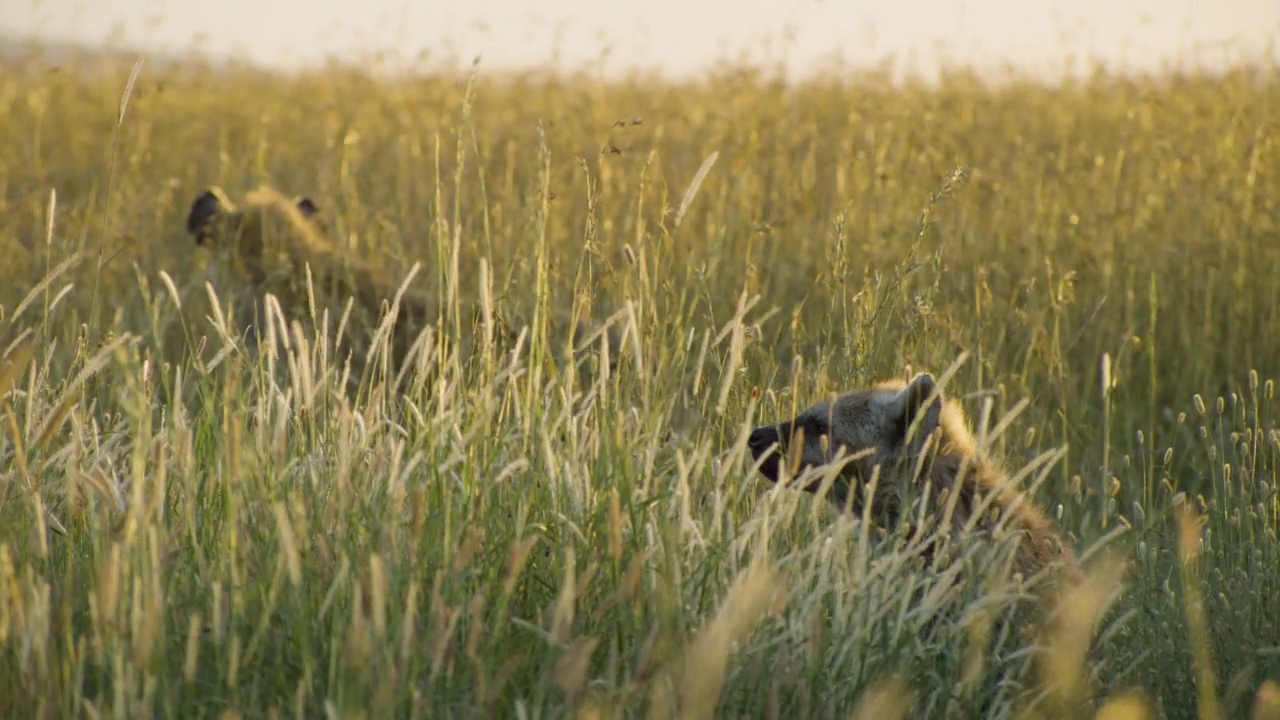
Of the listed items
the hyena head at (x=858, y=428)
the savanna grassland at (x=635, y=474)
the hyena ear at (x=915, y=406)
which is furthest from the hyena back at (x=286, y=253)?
the hyena ear at (x=915, y=406)

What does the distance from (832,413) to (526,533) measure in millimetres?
Answer: 1404

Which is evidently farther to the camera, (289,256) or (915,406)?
(289,256)

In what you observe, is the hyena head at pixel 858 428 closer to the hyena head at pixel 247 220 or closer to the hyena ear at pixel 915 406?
the hyena ear at pixel 915 406

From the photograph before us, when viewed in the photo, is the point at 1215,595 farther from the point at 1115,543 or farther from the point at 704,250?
the point at 704,250

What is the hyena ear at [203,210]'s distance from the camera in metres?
8.04

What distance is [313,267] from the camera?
24.6 feet

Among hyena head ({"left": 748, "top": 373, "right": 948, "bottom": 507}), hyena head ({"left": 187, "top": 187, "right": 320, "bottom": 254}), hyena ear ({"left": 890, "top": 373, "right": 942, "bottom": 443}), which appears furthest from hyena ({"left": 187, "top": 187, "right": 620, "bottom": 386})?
hyena ear ({"left": 890, "top": 373, "right": 942, "bottom": 443})

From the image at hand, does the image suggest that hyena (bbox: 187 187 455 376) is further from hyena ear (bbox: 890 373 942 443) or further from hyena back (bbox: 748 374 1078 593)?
hyena ear (bbox: 890 373 942 443)

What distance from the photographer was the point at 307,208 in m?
8.24

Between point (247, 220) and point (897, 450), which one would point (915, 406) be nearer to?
point (897, 450)

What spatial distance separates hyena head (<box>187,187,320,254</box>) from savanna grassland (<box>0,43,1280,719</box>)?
0.97ft

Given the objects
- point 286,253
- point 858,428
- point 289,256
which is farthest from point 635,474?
point 289,256

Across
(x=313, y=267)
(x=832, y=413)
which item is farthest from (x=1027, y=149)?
(x=832, y=413)

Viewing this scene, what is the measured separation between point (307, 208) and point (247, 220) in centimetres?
43
